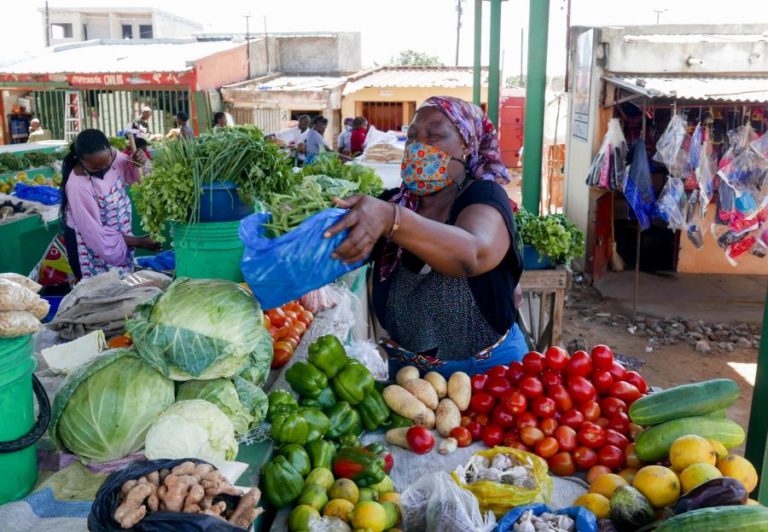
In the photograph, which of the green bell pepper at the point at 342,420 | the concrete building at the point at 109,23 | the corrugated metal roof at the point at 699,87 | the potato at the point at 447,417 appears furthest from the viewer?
the concrete building at the point at 109,23

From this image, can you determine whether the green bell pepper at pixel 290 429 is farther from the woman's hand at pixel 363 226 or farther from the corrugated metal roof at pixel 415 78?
the corrugated metal roof at pixel 415 78

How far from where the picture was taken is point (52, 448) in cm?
228

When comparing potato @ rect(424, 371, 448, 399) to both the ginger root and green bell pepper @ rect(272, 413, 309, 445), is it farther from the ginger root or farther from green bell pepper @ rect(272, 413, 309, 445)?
the ginger root

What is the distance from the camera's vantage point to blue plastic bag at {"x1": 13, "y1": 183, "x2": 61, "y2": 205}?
820 centimetres

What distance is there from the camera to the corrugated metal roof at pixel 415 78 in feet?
71.5

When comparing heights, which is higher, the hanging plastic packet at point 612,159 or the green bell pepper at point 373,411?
the hanging plastic packet at point 612,159

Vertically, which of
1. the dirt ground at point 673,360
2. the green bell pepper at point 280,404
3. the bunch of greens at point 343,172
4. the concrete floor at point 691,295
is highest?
the bunch of greens at point 343,172

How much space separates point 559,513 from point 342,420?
857 mm

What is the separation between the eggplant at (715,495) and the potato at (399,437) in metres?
0.96

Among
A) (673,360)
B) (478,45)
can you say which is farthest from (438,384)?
(478,45)

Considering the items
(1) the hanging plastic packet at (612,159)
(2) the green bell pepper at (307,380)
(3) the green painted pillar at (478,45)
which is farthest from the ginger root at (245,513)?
(3) the green painted pillar at (478,45)

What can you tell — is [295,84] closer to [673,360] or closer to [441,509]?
[673,360]

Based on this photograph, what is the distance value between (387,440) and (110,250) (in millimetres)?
3114

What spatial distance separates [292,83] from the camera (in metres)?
23.6
